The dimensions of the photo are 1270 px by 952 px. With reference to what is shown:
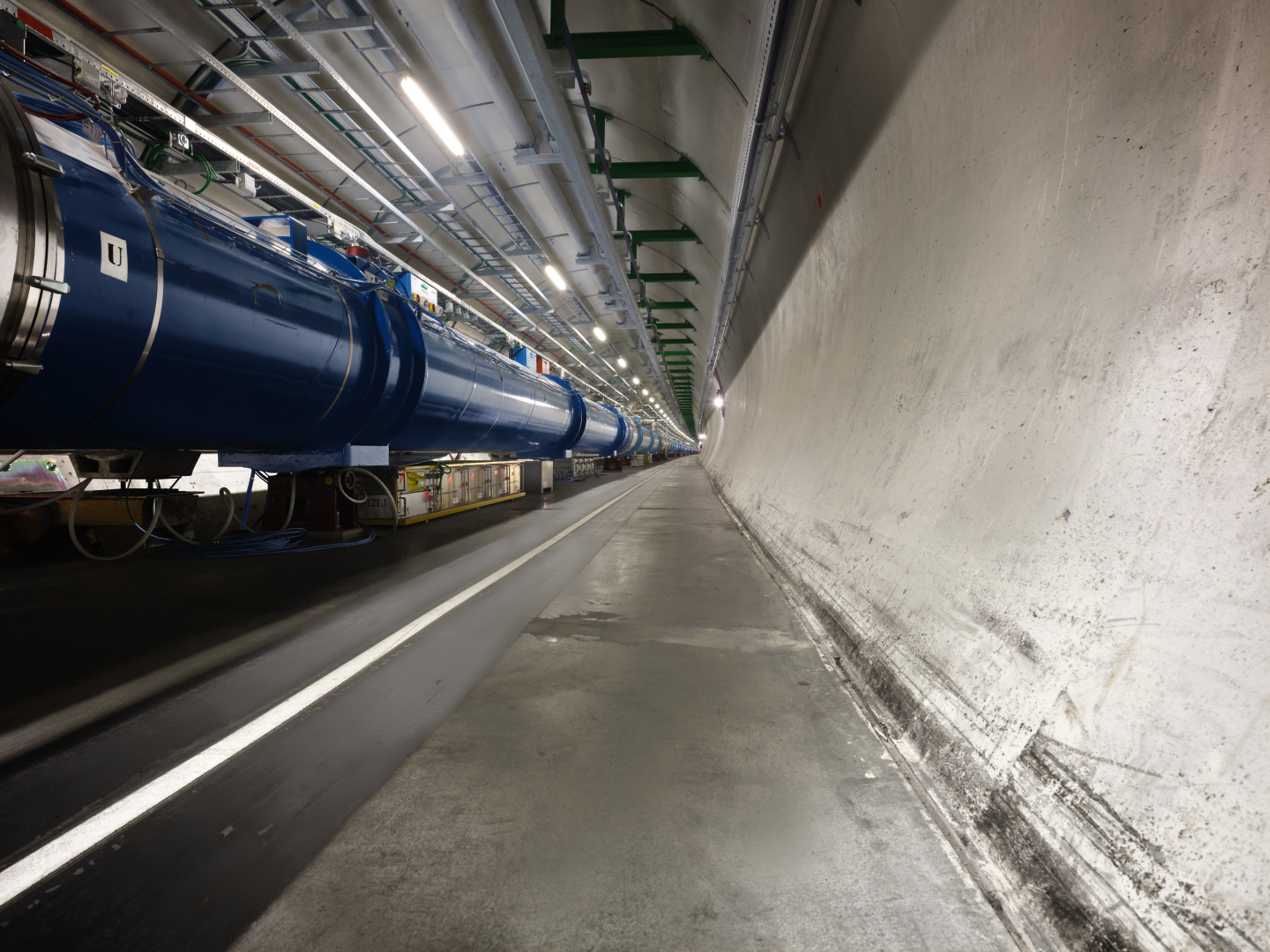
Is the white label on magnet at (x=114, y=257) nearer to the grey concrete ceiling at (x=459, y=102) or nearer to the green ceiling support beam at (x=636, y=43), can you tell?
the grey concrete ceiling at (x=459, y=102)

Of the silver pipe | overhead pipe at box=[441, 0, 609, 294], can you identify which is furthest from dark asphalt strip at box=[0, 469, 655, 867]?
overhead pipe at box=[441, 0, 609, 294]

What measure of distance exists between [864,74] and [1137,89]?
7.73ft

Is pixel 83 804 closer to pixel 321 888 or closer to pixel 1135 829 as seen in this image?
pixel 321 888

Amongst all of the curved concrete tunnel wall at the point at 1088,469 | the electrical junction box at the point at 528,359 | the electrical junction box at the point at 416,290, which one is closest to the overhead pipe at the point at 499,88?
the electrical junction box at the point at 416,290

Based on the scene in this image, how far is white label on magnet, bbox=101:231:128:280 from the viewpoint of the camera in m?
2.72

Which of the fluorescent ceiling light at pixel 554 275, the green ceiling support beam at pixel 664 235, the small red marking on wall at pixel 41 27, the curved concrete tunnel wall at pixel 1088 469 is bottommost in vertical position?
the curved concrete tunnel wall at pixel 1088 469

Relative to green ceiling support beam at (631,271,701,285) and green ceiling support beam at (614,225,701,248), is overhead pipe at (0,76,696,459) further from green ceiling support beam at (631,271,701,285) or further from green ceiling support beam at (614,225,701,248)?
green ceiling support beam at (631,271,701,285)

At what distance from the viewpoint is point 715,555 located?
222 inches

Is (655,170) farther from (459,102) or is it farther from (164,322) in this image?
(164,322)

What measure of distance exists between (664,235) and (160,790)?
10.3 meters

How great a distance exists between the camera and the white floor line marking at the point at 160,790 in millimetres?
1405

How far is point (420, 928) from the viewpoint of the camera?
1.23 meters

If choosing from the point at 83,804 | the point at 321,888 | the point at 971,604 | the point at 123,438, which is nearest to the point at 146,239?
the point at 123,438

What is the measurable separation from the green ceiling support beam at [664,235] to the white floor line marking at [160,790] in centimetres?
902
